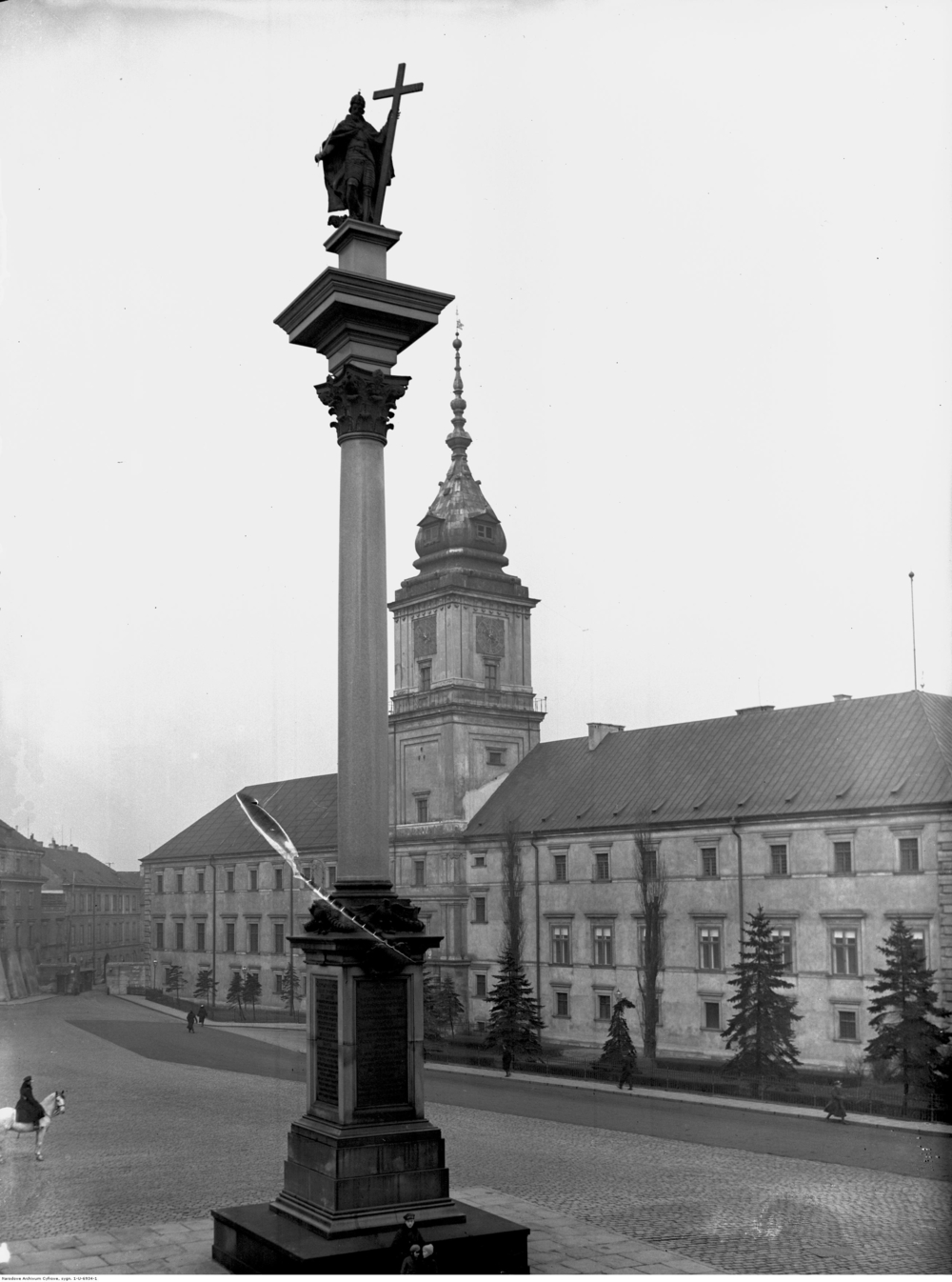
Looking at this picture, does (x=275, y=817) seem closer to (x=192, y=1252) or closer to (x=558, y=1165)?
(x=558, y=1165)

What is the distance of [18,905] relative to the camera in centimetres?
2802

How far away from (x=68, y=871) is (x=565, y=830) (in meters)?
25.0

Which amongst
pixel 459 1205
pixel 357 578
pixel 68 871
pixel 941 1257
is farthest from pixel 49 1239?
pixel 68 871

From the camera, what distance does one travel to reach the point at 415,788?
6344cm

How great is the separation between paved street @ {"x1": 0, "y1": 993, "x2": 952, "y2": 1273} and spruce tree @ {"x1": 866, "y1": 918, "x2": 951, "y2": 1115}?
4636mm

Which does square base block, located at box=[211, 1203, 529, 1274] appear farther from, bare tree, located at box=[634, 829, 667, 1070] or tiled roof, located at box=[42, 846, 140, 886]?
bare tree, located at box=[634, 829, 667, 1070]

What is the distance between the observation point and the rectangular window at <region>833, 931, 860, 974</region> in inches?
1639

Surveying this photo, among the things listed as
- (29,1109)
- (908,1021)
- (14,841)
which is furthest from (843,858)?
(29,1109)

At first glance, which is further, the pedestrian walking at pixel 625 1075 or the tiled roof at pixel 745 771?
the tiled roof at pixel 745 771

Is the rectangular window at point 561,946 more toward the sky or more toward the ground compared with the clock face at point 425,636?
more toward the ground

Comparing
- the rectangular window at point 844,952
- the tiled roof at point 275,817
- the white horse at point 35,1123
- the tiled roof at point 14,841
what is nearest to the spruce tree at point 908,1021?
the rectangular window at point 844,952

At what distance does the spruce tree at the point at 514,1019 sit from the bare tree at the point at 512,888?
6148mm

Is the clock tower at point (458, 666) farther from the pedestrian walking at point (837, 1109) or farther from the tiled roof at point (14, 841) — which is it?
the tiled roof at point (14, 841)

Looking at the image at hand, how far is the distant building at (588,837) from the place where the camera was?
42.0 meters
